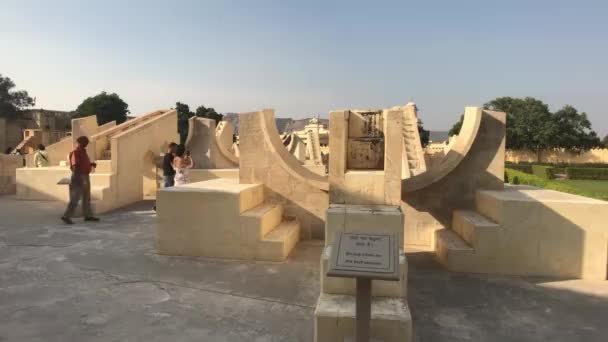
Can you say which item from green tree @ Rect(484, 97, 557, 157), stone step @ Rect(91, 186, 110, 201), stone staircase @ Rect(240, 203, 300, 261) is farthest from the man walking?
green tree @ Rect(484, 97, 557, 157)

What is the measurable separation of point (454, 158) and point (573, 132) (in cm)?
4612

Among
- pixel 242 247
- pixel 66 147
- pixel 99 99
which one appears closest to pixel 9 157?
pixel 66 147

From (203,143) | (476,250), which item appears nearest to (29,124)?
(203,143)

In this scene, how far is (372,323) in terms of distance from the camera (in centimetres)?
265

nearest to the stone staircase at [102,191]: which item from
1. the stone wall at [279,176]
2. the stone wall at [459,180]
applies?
the stone wall at [279,176]

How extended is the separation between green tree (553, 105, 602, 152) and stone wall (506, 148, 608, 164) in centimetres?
85

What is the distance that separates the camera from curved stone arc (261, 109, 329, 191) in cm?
576

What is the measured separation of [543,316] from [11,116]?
57711 mm

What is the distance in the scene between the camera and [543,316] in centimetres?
331

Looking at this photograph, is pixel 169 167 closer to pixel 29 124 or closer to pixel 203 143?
pixel 203 143

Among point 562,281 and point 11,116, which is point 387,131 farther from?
point 11,116

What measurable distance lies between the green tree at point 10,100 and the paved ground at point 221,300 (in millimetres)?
53376

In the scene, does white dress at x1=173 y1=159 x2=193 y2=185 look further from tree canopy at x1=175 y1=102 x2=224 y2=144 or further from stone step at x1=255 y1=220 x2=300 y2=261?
tree canopy at x1=175 y1=102 x2=224 y2=144

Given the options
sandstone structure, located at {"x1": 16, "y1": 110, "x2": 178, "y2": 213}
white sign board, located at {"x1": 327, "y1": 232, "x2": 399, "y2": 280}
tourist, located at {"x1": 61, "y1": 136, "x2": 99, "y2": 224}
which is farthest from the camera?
sandstone structure, located at {"x1": 16, "y1": 110, "x2": 178, "y2": 213}
